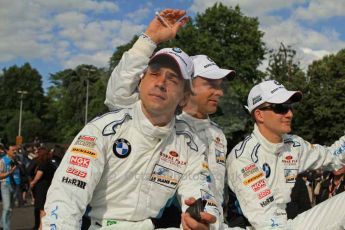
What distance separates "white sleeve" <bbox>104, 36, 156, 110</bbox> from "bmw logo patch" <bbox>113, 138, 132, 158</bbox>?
60 centimetres

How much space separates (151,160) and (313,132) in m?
40.0

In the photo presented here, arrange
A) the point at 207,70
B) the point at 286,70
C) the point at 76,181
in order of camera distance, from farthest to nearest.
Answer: the point at 286,70 < the point at 207,70 < the point at 76,181

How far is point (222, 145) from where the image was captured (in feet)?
15.9

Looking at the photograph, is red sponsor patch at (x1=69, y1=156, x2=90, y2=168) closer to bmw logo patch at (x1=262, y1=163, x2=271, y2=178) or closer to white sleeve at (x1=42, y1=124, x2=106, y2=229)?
white sleeve at (x1=42, y1=124, x2=106, y2=229)

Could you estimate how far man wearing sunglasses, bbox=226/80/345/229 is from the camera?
4.27 metres

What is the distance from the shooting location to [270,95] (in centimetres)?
503

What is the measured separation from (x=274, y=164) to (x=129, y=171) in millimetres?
1893

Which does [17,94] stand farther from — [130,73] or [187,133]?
[187,133]

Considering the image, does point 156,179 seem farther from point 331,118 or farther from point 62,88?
point 62,88

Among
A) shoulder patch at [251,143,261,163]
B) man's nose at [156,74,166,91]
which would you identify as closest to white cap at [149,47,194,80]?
man's nose at [156,74,166,91]

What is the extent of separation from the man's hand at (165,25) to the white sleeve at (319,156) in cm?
175

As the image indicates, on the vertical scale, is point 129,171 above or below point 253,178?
above

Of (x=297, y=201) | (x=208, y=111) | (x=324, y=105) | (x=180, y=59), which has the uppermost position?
(x=324, y=105)

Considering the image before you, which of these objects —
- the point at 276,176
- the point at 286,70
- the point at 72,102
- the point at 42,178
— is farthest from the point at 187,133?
the point at 72,102
